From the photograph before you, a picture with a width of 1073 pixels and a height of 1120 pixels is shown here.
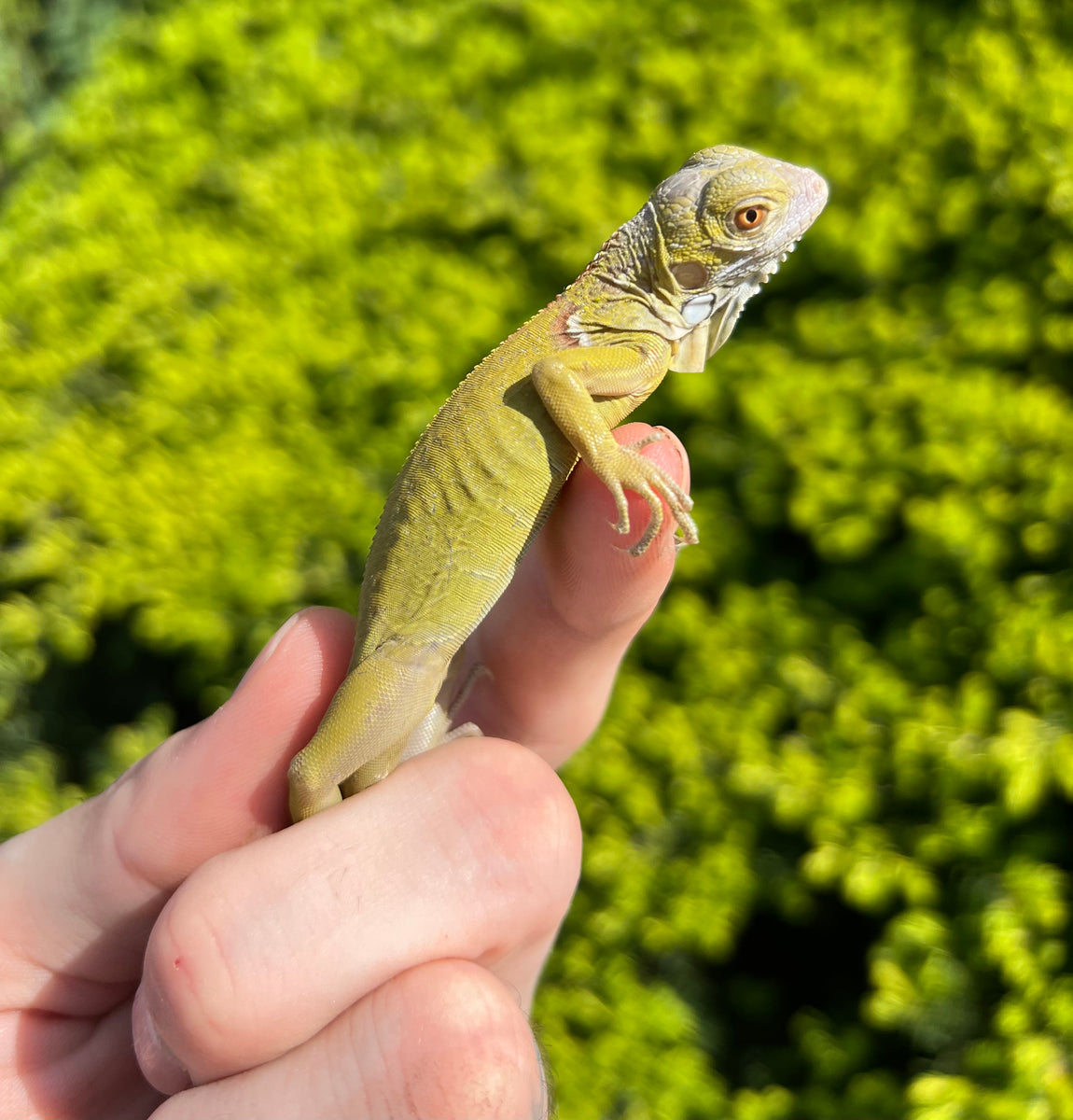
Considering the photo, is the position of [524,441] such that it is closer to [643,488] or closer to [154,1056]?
[643,488]

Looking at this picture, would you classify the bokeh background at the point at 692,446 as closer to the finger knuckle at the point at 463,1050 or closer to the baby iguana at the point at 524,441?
the baby iguana at the point at 524,441

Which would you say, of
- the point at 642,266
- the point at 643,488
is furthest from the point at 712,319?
the point at 643,488

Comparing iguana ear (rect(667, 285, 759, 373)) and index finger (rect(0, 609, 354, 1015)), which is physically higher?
iguana ear (rect(667, 285, 759, 373))

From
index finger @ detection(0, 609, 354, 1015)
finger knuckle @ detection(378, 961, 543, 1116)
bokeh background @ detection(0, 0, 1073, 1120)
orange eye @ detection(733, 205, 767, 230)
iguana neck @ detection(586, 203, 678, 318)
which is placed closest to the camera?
finger knuckle @ detection(378, 961, 543, 1116)

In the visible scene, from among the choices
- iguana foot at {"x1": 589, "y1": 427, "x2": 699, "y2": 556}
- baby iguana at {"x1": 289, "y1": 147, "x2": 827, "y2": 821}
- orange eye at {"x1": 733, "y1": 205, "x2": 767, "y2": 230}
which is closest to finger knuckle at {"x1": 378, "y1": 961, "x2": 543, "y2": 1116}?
baby iguana at {"x1": 289, "y1": 147, "x2": 827, "y2": 821}

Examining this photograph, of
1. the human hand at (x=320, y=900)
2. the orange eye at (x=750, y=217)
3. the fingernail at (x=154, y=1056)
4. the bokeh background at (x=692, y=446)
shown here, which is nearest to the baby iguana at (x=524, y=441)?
the orange eye at (x=750, y=217)

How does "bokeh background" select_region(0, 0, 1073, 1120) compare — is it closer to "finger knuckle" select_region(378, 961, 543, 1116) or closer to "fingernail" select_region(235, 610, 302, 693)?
"finger knuckle" select_region(378, 961, 543, 1116)
